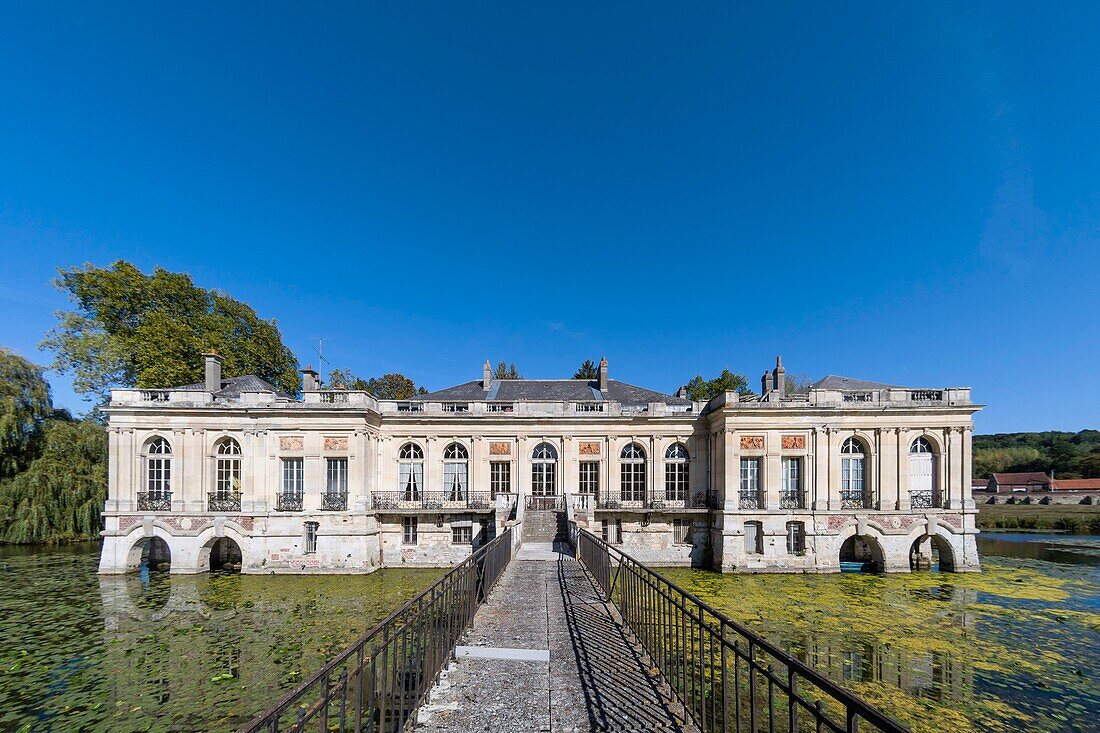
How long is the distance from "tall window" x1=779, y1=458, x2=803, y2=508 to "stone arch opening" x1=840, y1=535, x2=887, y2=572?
3156 mm

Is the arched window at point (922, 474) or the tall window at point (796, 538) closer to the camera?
the tall window at point (796, 538)

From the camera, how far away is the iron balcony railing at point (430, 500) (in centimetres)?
2086

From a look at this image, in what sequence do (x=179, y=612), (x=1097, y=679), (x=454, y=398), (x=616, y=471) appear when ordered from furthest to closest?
(x=454, y=398), (x=616, y=471), (x=179, y=612), (x=1097, y=679)

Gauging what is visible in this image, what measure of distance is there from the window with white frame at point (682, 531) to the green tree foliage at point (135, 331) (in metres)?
23.8

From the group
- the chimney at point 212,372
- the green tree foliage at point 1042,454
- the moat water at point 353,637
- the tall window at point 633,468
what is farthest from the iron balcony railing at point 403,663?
the green tree foliage at point 1042,454

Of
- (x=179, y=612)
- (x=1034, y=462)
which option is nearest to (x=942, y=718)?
(x=179, y=612)

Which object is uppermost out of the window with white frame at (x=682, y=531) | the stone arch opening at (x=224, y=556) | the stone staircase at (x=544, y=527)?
the stone staircase at (x=544, y=527)

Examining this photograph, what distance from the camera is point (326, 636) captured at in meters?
11.4

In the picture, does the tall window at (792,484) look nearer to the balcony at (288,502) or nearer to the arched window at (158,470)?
the balcony at (288,502)

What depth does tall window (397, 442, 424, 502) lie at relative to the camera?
858 inches

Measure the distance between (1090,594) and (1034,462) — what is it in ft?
225

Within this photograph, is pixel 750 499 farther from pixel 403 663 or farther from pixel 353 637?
pixel 403 663

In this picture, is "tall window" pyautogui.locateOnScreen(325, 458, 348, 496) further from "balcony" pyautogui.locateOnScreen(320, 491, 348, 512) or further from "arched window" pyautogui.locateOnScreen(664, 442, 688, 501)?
"arched window" pyautogui.locateOnScreen(664, 442, 688, 501)

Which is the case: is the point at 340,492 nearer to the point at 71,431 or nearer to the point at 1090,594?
the point at 71,431
